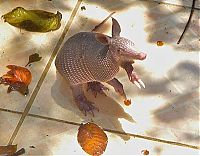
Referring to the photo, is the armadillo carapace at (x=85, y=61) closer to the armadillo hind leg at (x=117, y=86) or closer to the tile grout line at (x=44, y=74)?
the armadillo hind leg at (x=117, y=86)

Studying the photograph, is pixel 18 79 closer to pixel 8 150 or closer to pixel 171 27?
pixel 8 150

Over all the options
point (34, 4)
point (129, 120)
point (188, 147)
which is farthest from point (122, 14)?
point (188, 147)

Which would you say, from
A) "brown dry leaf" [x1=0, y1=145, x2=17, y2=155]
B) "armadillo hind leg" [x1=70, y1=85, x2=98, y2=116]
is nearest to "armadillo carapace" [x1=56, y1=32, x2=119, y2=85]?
"armadillo hind leg" [x1=70, y1=85, x2=98, y2=116]

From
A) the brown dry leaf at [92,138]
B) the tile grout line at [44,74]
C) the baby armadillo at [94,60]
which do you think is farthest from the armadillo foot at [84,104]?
the tile grout line at [44,74]

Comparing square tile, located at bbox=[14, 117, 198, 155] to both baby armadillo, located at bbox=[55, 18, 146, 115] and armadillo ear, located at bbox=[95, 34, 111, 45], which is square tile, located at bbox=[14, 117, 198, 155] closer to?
baby armadillo, located at bbox=[55, 18, 146, 115]

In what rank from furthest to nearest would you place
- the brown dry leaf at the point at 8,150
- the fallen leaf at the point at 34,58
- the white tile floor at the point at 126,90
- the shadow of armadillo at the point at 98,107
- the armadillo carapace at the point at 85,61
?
the fallen leaf at the point at 34,58 → the shadow of armadillo at the point at 98,107 → the white tile floor at the point at 126,90 → the brown dry leaf at the point at 8,150 → the armadillo carapace at the point at 85,61

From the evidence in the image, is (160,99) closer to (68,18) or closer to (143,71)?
(143,71)
